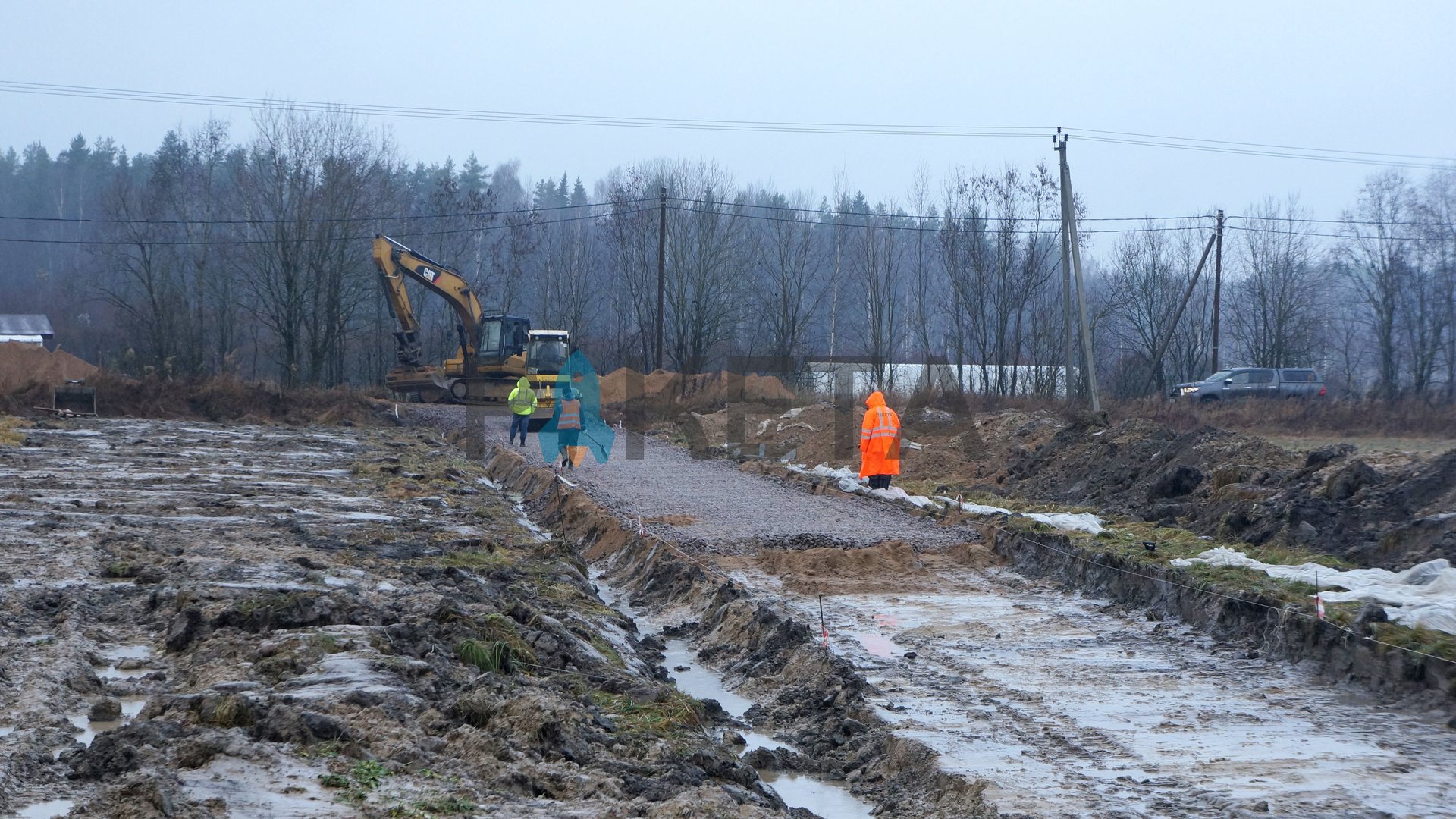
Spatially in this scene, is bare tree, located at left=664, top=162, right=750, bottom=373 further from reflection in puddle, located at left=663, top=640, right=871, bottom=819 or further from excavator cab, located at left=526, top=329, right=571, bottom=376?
A: reflection in puddle, located at left=663, top=640, right=871, bottom=819

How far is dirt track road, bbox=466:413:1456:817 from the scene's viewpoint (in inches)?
219

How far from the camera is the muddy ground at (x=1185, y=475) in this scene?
1152cm

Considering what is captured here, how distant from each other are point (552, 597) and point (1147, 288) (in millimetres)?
45605

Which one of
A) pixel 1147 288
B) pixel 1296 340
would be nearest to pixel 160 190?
pixel 1147 288

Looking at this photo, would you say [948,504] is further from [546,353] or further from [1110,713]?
[546,353]

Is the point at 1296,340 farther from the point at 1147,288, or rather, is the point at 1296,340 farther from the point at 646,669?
the point at 646,669

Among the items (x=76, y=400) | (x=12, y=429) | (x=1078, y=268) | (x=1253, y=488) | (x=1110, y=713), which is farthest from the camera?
(x=76, y=400)

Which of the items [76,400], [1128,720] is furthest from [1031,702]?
[76,400]

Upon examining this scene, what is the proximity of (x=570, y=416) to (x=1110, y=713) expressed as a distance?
14.1 meters

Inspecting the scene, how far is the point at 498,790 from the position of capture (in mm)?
4988

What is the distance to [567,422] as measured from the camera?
2014 cm

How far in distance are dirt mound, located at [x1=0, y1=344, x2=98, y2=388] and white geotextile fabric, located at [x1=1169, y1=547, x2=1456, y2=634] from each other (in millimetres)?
35003

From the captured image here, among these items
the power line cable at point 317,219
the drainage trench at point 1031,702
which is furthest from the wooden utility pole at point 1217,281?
the drainage trench at point 1031,702

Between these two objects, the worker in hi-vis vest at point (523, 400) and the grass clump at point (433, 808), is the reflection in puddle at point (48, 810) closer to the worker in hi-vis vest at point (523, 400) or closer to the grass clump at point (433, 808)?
the grass clump at point (433, 808)
